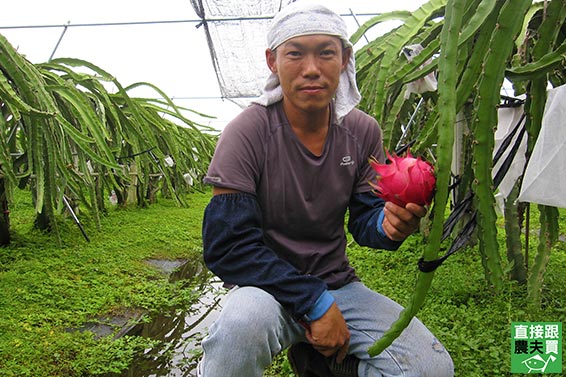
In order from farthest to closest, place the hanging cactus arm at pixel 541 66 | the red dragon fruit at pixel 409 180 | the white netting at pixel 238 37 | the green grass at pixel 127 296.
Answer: the white netting at pixel 238 37 → the green grass at pixel 127 296 → the hanging cactus arm at pixel 541 66 → the red dragon fruit at pixel 409 180

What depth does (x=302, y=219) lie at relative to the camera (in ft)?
3.92

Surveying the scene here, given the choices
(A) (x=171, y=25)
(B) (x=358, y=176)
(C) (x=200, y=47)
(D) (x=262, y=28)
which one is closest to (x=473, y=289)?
(B) (x=358, y=176)

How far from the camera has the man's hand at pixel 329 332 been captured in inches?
40.6

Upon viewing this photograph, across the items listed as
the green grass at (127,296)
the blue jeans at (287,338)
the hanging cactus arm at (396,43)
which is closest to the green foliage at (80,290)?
the green grass at (127,296)

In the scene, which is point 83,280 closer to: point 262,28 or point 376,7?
point 262,28

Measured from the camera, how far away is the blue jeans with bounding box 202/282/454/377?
1002 mm

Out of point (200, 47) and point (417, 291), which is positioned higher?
point (200, 47)

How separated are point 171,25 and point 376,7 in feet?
8.90

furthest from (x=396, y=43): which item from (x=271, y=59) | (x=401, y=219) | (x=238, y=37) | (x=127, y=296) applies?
(x=238, y=37)

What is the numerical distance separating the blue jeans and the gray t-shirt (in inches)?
4.5

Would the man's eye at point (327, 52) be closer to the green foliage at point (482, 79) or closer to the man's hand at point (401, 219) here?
the green foliage at point (482, 79)

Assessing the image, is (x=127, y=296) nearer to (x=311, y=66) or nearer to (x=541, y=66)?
(x=311, y=66)

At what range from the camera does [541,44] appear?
1.26 m

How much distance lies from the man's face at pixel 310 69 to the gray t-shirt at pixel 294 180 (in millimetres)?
82
